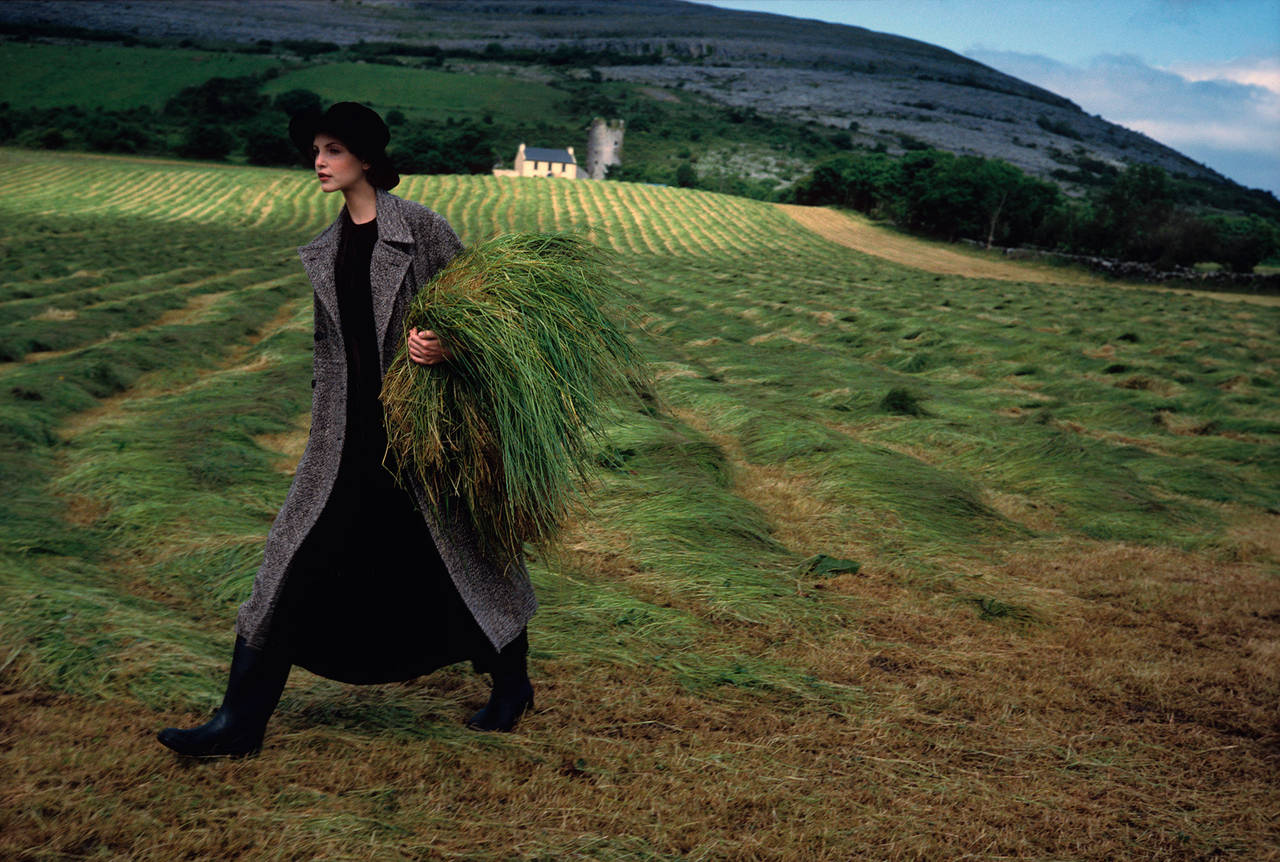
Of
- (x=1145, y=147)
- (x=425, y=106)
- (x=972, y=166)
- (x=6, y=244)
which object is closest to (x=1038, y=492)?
(x=6, y=244)

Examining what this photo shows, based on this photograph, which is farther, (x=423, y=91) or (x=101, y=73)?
(x=423, y=91)

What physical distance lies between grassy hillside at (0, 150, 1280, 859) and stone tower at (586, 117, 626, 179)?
2614 inches

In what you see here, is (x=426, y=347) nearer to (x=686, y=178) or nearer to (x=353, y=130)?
(x=353, y=130)

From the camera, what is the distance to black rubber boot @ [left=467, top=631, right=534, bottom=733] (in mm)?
2654

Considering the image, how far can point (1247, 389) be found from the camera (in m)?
9.97

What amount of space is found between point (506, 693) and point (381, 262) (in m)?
1.33

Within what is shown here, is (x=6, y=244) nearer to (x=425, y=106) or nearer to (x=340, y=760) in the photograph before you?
(x=340, y=760)

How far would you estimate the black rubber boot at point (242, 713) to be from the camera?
7.63ft

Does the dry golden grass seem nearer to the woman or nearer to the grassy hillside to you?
the grassy hillside

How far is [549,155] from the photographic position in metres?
62.1

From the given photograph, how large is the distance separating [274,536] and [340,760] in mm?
643

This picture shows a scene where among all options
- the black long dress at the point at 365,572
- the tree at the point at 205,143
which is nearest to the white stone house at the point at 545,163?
the tree at the point at 205,143

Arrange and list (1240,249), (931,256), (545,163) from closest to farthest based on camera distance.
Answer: (1240,249) < (931,256) < (545,163)

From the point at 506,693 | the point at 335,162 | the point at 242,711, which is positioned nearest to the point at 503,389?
the point at 335,162
